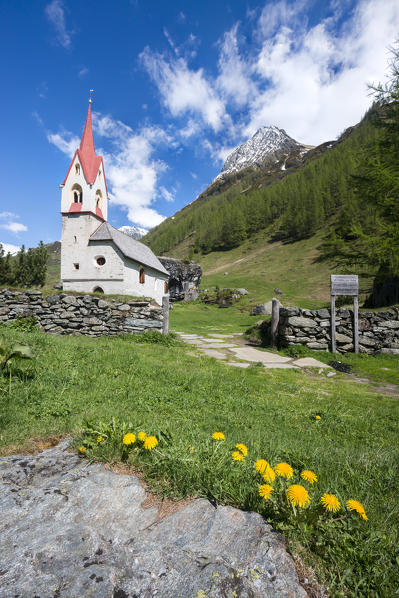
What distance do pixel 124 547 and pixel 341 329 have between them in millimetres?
10503

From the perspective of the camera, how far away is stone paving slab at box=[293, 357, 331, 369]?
8.11 metres

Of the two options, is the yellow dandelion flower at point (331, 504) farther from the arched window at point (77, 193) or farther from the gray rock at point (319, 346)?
the arched window at point (77, 193)

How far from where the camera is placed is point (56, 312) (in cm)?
963

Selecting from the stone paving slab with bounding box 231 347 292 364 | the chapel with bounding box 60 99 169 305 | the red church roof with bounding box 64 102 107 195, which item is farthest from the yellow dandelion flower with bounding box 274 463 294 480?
the red church roof with bounding box 64 102 107 195

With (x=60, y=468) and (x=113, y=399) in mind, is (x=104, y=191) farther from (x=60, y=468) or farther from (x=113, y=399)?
(x=60, y=468)

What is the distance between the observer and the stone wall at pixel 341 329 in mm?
9680

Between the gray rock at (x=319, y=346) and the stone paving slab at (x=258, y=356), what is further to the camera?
the gray rock at (x=319, y=346)

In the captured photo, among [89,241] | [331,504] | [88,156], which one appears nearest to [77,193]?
[88,156]

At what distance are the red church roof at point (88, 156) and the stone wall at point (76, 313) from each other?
1775 centimetres

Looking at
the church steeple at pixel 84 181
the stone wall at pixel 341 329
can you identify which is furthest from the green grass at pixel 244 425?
the church steeple at pixel 84 181

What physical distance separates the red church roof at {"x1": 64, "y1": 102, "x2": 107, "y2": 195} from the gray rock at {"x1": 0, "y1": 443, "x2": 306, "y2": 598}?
2624 cm

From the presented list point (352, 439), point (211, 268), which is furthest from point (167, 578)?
point (211, 268)

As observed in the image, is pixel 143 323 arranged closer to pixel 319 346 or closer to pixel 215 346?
pixel 215 346

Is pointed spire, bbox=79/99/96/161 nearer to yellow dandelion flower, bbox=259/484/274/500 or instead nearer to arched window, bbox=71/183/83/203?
arched window, bbox=71/183/83/203
